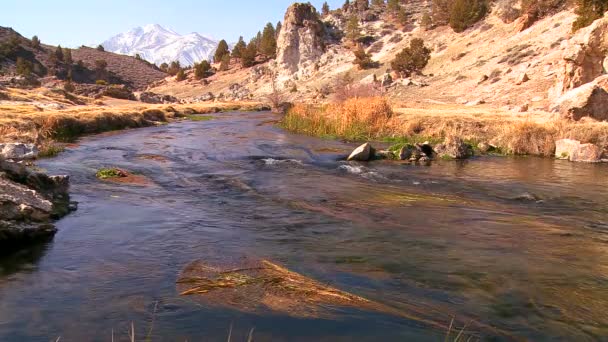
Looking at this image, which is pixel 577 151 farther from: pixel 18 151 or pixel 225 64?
pixel 225 64

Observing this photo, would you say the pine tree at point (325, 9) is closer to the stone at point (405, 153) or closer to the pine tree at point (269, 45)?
the pine tree at point (269, 45)

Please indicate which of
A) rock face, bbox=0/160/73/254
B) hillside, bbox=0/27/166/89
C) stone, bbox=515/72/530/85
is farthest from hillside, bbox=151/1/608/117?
rock face, bbox=0/160/73/254

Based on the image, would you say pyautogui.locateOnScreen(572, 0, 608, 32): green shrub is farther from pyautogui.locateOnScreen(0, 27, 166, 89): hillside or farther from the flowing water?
pyautogui.locateOnScreen(0, 27, 166, 89): hillside

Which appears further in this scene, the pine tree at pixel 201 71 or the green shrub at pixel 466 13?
the pine tree at pixel 201 71

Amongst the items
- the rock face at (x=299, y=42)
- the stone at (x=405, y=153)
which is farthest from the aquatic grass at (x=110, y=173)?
the rock face at (x=299, y=42)

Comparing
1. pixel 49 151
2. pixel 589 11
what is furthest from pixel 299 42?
pixel 49 151

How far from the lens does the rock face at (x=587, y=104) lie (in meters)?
22.2

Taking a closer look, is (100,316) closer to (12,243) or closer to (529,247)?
(12,243)

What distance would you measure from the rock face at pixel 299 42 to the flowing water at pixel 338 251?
74.4 meters

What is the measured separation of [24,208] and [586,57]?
29242mm

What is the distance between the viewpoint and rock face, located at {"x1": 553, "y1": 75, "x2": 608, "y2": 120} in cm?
2225

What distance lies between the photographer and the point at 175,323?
595 centimetres

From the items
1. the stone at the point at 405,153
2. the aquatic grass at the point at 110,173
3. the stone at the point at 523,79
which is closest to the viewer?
the aquatic grass at the point at 110,173

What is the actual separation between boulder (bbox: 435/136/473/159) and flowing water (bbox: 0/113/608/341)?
3378 mm
